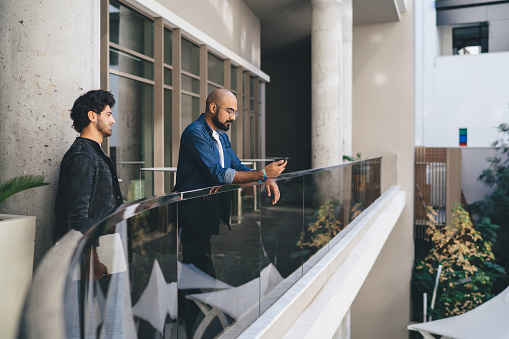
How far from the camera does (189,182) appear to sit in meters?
3.44

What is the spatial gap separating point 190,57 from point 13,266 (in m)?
8.61

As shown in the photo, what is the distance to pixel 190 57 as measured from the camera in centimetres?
1063

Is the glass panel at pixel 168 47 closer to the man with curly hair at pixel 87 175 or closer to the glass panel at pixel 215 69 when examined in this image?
the glass panel at pixel 215 69

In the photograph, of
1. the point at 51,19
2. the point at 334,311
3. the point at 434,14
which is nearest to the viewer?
the point at 51,19

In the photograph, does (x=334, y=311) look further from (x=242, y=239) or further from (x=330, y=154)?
(x=330, y=154)

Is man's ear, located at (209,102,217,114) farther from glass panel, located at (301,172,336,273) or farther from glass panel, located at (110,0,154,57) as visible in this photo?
glass panel, located at (110,0,154,57)

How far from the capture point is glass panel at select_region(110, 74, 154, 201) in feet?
26.5

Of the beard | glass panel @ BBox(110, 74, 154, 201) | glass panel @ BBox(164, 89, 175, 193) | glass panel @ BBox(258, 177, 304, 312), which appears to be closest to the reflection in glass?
glass panel @ BBox(258, 177, 304, 312)

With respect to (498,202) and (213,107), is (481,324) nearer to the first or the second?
(213,107)

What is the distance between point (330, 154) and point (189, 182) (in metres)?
9.06

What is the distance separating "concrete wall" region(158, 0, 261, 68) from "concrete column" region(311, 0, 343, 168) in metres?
2.23

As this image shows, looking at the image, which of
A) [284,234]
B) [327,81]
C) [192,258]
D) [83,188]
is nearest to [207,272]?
[192,258]

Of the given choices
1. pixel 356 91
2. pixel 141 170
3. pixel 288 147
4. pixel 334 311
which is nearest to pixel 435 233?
pixel 356 91

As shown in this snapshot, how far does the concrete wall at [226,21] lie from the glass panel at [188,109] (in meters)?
1.57
